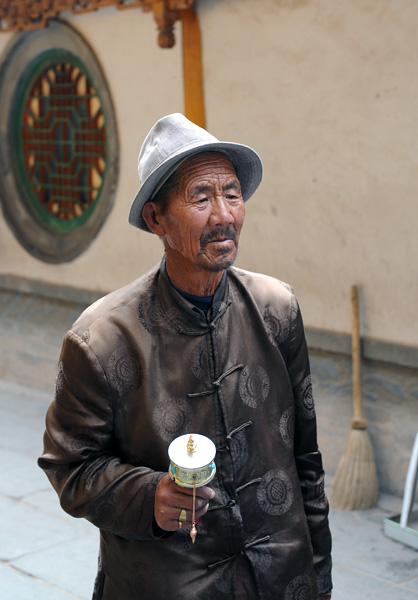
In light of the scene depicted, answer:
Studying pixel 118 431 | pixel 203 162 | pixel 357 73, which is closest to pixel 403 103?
pixel 357 73

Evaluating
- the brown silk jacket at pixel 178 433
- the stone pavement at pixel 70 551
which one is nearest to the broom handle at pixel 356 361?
the stone pavement at pixel 70 551

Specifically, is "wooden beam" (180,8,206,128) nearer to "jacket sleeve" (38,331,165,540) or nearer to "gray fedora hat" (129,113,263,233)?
"gray fedora hat" (129,113,263,233)

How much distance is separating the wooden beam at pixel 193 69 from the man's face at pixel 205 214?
12.8 ft

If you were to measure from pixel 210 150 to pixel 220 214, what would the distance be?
6.6 inches

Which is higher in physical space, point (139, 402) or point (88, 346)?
point (88, 346)

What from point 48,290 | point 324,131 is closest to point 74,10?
point 48,290

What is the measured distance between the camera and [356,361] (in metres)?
5.04

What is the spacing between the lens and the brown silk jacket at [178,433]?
1976 millimetres

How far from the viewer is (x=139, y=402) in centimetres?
201

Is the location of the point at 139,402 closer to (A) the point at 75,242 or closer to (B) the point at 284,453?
(B) the point at 284,453

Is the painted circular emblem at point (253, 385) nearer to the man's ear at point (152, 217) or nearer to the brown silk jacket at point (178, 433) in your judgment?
the brown silk jacket at point (178, 433)

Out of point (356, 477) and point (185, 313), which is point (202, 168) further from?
point (356, 477)

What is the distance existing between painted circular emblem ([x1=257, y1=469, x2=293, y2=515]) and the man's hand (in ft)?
0.98

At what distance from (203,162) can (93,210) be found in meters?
5.18
